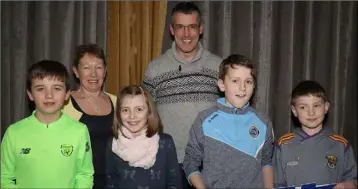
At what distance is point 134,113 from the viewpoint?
8.17ft

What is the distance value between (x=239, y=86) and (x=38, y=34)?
2.08 m

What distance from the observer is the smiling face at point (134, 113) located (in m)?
2.49

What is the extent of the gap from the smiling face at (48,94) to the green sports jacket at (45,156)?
83mm

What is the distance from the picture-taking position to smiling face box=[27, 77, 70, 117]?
2.39m

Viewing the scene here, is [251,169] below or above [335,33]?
below

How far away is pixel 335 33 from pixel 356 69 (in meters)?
0.43

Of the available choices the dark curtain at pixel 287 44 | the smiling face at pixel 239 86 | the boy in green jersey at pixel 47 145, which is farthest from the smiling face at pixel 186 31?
the boy in green jersey at pixel 47 145

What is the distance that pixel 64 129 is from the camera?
2432mm

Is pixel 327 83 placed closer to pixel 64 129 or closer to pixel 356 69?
pixel 356 69

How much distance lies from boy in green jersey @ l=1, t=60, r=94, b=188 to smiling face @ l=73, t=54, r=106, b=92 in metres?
0.30

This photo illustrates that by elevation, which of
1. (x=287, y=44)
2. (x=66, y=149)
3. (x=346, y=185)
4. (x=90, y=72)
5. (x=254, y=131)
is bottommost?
(x=346, y=185)

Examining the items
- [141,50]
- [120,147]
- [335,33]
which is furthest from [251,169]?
[335,33]

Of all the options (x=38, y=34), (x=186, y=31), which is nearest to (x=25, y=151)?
(x=186, y=31)

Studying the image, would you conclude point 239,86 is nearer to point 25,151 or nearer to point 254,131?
point 254,131
